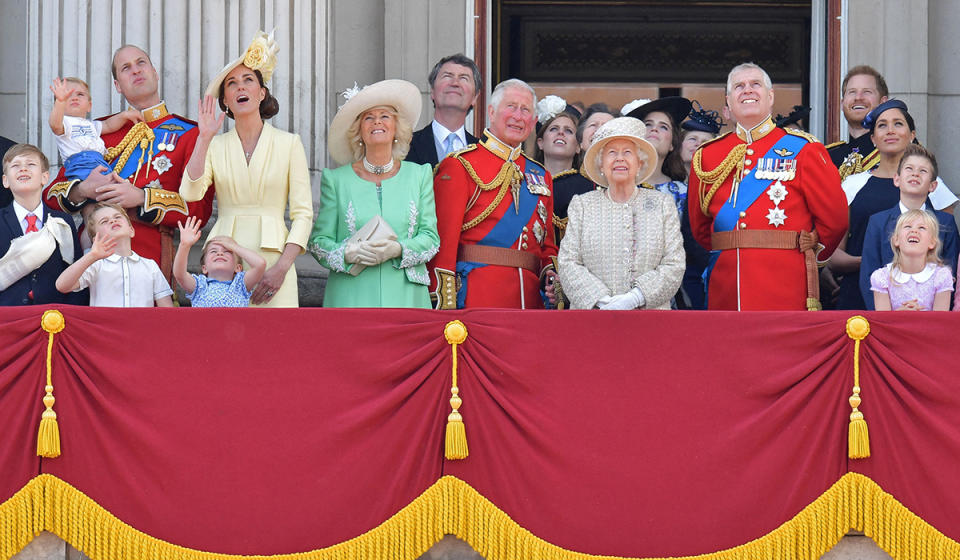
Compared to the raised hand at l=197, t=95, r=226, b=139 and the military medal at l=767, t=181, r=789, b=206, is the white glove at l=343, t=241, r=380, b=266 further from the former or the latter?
the military medal at l=767, t=181, r=789, b=206

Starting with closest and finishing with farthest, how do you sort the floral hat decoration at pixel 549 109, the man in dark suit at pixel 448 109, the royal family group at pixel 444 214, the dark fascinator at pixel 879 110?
the royal family group at pixel 444 214
the dark fascinator at pixel 879 110
the man in dark suit at pixel 448 109
the floral hat decoration at pixel 549 109

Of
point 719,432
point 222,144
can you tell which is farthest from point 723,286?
point 222,144

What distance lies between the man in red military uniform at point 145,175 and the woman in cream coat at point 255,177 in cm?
20

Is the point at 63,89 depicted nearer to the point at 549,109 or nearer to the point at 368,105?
the point at 368,105

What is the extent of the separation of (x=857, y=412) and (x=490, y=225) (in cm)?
187

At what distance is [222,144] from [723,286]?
2199 mm

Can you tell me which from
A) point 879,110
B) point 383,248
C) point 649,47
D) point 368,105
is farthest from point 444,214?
point 649,47

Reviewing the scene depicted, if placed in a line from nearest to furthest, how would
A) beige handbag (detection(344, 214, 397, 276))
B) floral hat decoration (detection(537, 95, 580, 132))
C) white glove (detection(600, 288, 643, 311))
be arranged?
white glove (detection(600, 288, 643, 311)) < beige handbag (detection(344, 214, 397, 276)) < floral hat decoration (detection(537, 95, 580, 132))

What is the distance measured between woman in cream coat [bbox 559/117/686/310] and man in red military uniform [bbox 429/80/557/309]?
14.9 inches

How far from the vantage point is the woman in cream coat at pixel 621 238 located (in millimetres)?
6566

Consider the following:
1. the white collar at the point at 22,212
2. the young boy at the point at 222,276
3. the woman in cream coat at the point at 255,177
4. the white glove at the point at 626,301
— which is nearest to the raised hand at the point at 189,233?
the young boy at the point at 222,276

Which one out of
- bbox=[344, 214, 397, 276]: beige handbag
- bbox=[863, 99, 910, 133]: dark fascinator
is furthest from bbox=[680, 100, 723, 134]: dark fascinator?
bbox=[344, 214, 397, 276]: beige handbag

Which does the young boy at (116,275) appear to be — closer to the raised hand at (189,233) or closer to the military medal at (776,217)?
the raised hand at (189,233)

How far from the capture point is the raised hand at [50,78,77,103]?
7137 mm
